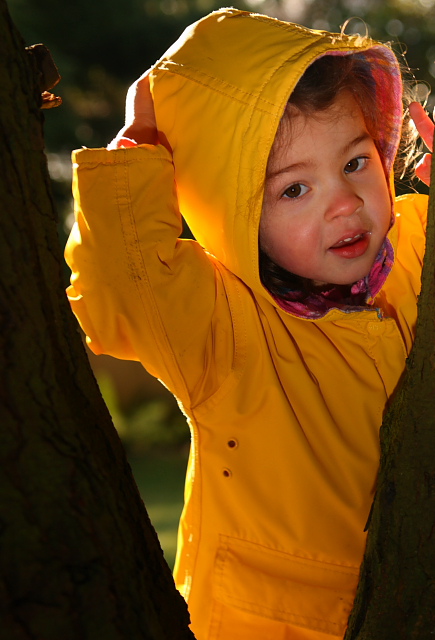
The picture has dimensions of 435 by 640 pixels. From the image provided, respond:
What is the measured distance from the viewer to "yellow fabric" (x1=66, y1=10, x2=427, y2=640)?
1431 millimetres

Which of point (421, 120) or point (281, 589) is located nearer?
point (281, 589)

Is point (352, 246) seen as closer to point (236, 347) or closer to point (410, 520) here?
point (236, 347)

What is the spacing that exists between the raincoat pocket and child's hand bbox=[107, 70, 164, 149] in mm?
874

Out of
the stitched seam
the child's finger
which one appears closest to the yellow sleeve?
the stitched seam

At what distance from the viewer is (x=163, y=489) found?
189 inches

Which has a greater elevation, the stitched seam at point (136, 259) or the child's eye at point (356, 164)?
the child's eye at point (356, 164)

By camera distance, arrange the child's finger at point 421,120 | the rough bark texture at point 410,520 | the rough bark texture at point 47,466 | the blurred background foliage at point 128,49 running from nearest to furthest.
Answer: the rough bark texture at point 47,466, the rough bark texture at point 410,520, the child's finger at point 421,120, the blurred background foliage at point 128,49

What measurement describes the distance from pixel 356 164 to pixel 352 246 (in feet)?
0.60

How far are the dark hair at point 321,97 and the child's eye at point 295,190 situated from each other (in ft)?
0.27

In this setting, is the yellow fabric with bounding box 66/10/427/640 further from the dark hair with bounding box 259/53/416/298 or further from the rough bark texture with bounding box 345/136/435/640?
the rough bark texture with bounding box 345/136/435/640

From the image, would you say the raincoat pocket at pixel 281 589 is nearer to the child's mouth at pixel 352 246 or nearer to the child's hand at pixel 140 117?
the child's mouth at pixel 352 246

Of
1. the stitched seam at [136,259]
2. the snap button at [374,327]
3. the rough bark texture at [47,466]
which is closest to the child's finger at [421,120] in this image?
the snap button at [374,327]

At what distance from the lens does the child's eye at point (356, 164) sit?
163 centimetres

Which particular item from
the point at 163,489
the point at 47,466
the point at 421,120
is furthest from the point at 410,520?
the point at 163,489
